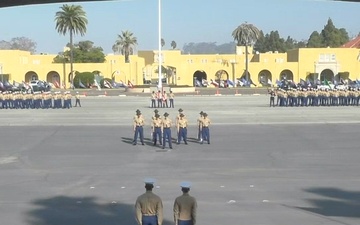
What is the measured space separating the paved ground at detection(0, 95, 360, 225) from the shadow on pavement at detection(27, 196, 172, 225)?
2cm

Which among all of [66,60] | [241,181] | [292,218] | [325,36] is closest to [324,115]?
[241,181]

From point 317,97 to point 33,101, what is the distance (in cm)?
1944

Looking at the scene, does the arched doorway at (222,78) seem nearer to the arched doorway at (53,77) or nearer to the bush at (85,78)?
the bush at (85,78)

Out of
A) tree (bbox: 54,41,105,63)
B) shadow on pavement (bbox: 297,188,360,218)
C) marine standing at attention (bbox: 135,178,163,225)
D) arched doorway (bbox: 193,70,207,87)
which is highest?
tree (bbox: 54,41,105,63)

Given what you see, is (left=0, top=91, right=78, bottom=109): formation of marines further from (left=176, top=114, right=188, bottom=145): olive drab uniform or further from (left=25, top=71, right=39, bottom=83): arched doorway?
(left=25, top=71, right=39, bottom=83): arched doorway

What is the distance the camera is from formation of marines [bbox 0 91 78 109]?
41812 millimetres

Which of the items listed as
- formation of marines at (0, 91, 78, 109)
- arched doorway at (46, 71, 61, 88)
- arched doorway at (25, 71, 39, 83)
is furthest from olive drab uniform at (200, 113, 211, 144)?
arched doorway at (25, 71, 39, 83)

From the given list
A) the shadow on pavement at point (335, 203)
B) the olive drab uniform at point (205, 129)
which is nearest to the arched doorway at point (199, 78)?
the olive drab uniform at point (205, 129)

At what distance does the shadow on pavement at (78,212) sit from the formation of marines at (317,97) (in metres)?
30.1

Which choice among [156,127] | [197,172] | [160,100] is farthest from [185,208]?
[160,100]

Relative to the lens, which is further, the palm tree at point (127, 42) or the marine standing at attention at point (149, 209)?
the palm tree at point (127, 42)

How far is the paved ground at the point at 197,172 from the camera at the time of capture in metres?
12.1

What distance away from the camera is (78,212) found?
480 inches

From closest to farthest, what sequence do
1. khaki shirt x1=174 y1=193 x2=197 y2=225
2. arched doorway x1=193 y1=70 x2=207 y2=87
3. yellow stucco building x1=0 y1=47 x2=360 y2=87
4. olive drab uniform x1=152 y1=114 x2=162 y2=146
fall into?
1. khaki shirt x1=174 y1=193 x2=197 y2=225
2. olive drab uniform x1=152 y1=114 x2=162 y2=146
3. yellow stucco building x1=0 y1=47 x2=360 y2=87
4. arched doorway x1=193 y1=70 x2=207 y2=87
